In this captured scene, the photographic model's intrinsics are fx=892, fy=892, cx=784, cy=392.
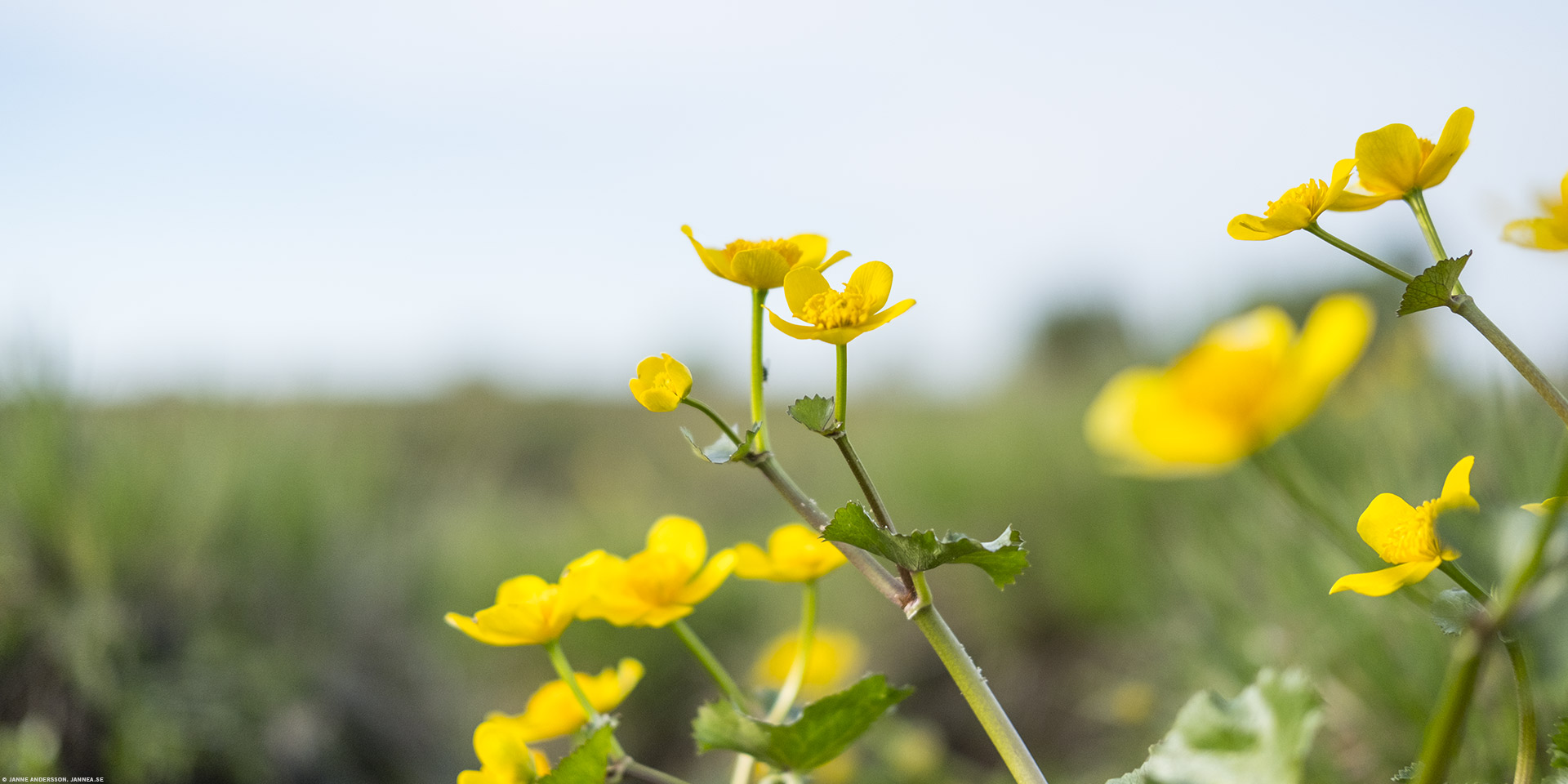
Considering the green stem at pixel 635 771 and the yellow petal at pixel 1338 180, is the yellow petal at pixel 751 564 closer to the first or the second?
the green stem at pixel 635 771

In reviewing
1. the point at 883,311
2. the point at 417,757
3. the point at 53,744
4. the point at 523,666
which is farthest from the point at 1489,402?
the point at 523,666

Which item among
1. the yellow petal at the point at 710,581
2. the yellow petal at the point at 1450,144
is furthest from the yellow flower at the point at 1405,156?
the yellow petal at the point at 710,581

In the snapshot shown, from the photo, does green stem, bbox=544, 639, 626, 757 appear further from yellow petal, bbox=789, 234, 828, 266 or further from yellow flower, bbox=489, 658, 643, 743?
yellow petal, bbox=789, 234, 828, 266

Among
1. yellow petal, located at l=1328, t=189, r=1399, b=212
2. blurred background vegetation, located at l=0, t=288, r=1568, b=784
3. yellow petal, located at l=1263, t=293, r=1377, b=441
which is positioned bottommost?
blurred background vegetation, located at l=0, t=288, r=1568, b=784

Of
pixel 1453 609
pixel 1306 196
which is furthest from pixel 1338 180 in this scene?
pixel 1453 609

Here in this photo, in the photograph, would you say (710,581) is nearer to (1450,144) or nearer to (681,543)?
(681,543)

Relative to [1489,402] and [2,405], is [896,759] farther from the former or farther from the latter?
[2,405]

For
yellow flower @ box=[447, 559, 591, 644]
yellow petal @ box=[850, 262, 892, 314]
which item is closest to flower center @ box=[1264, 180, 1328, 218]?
yellow petal @ box=[850, 262, 892, 314]

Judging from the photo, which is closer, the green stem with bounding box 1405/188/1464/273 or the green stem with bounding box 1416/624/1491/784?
the green stem with bounding box 1416/624/1491/784
